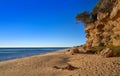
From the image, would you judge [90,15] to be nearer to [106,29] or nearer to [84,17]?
[84,17]

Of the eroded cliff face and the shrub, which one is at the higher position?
the shrub

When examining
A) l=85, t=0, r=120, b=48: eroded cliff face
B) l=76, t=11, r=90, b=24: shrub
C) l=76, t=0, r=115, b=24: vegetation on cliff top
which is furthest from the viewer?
l=76, t=11, r=90, b=24: shrub

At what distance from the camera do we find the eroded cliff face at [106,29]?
84.9 feet

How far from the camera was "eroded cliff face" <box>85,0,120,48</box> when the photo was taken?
1018 inches

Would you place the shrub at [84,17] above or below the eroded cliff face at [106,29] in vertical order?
above

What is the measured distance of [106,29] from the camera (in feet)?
100

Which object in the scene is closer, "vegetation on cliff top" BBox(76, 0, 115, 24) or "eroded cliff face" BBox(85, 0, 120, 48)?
"eroded cliff face" BBox(85, 0, 120, 48)

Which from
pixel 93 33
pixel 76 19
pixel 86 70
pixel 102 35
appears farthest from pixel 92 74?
pixel 76 19

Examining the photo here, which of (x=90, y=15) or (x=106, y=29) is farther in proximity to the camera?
(x=90, y=15)

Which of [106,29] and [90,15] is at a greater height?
[90,15]

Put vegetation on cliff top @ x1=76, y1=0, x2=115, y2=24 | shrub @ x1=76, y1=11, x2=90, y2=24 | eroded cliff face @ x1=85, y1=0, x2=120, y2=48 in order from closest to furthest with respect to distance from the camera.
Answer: eroded cliff face @ x1=85, y1=0, x2=120, y2=48 → vegetation on cliff top @ x1=76, y1=0, x2=115, y2=24 → shrub @ x1=76, y1=11, x2=90, y2=24

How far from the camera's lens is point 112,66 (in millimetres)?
15344

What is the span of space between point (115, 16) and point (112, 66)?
1223 cm

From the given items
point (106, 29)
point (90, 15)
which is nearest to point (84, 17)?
point (90, 15)
